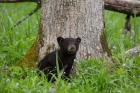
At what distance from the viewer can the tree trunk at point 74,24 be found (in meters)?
8.56

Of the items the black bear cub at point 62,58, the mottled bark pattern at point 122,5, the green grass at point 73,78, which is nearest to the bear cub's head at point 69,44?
the black bear cub at point 62,58

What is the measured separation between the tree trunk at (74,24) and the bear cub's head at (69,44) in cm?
34

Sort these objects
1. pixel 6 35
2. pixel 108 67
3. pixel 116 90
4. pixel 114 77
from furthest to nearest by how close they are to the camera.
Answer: pixel 6 35
pixel 108 67
pixel 114 77
pixel 116 90

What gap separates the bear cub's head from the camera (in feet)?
27.0

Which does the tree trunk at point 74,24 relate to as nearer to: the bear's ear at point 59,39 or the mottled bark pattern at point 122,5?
the bear's ear at point 59,39

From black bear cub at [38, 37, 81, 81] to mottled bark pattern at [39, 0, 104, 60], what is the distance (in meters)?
0.31

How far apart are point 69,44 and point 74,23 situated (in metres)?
0.49

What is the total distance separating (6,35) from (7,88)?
11.9ft

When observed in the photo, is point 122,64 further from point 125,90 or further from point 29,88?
point 29,88

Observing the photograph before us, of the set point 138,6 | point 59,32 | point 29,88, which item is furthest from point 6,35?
point 29,88

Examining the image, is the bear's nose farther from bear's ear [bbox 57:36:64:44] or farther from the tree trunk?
the tree trunk

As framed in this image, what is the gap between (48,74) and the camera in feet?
27.1

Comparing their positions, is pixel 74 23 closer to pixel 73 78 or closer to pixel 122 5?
pixel 73 78

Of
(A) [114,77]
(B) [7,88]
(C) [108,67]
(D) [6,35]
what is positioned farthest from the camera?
(D) [6,35]
